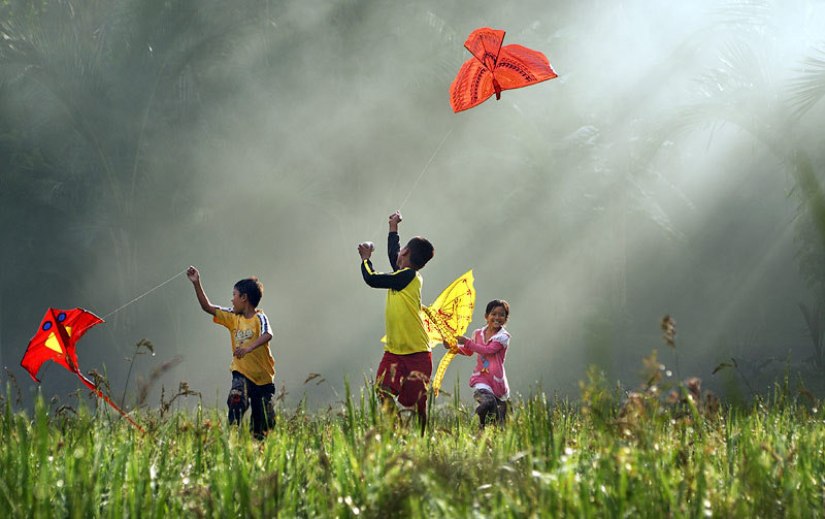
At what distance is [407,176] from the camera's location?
63.0 ft

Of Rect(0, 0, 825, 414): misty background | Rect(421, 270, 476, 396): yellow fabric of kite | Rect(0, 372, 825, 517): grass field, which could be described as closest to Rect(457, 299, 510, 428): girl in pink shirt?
Rect(421, 270, 476, 396): yellow fabric of kite

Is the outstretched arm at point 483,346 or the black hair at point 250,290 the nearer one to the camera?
the black hair at point 250,290

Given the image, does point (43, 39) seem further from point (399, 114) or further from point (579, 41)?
point (579, 41)

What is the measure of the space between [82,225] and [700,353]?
41.0 ft

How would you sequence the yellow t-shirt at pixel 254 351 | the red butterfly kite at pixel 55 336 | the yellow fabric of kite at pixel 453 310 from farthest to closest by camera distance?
the yellow fabric of kite at pixel 453 310
the yellow t-shirt at pixel 254 351
the red butterfly kite at pixel 55 336

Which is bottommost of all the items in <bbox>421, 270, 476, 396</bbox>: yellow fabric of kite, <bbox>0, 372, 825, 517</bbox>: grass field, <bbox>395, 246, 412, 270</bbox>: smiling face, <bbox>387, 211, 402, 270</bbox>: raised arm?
<bbox>0, 372, 825, 517</bbox>: grass field

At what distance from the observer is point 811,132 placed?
17.7 m

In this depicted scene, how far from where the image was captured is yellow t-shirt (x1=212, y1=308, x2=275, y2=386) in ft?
22.1

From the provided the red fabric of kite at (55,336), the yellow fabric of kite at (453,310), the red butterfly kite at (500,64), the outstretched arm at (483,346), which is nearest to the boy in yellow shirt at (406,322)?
the outstretched arm at (483,346)

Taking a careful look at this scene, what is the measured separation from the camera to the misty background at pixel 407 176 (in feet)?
56.5

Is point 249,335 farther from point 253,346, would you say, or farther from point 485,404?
point 485,404

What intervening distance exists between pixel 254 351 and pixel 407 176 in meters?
12.6

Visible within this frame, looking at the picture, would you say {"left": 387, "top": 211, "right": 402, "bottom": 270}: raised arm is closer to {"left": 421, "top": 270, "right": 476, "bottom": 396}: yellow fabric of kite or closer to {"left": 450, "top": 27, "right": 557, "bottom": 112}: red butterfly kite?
{"left": 421, "top": 270, "right": 476, "bottom": 396}: yellow fabric of kite

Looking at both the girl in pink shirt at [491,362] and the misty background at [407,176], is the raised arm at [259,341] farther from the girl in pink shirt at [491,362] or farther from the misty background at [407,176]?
the misty background at [407,176]
